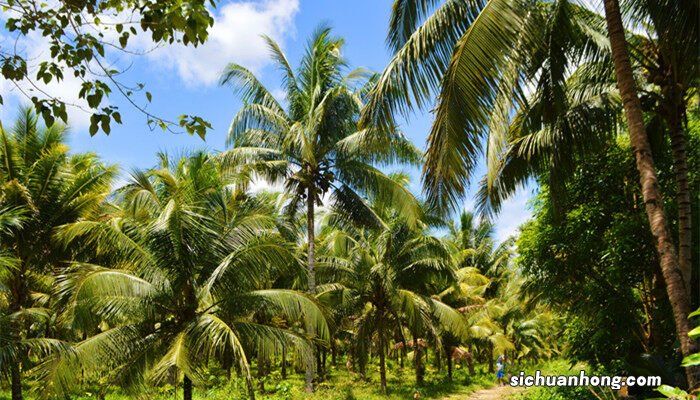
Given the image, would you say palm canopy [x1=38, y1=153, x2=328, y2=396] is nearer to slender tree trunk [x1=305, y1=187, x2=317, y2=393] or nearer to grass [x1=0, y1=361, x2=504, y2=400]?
grass [x1=0, y1=361, x2=504, y2=400]

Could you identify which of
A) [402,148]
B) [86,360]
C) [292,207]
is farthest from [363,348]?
[86,360]

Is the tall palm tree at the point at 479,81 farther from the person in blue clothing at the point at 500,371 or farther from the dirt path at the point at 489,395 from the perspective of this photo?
the person in blue clothing at the point at 500,371

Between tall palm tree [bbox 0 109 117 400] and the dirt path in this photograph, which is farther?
the dirt path

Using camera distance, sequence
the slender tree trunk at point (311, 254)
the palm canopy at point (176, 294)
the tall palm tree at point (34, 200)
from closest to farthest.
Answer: the palm canopy at point (176, 294)
the tall palm tree at point (34, 200)
the slender tree trunk at point (311, 254)

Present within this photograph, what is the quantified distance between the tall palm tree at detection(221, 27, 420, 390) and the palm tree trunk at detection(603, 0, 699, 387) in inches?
353

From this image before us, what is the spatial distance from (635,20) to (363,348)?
13950mm

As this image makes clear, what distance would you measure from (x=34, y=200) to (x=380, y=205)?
29.1ft

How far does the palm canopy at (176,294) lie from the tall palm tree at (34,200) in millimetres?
1364

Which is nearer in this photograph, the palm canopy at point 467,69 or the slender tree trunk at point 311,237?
the palm canopy at point 467,69

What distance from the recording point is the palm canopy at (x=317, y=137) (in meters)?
14.8

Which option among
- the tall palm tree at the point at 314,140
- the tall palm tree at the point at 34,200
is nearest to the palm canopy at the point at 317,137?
the tall palm tree at the point at 314,140

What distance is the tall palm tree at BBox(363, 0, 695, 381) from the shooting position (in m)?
5.21

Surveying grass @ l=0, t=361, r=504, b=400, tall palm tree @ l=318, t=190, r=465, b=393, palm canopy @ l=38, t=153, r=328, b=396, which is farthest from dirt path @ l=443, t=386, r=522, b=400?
palm canopy @ l=38, t=153, r=328, b=396

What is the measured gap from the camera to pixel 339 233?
17484 mm
